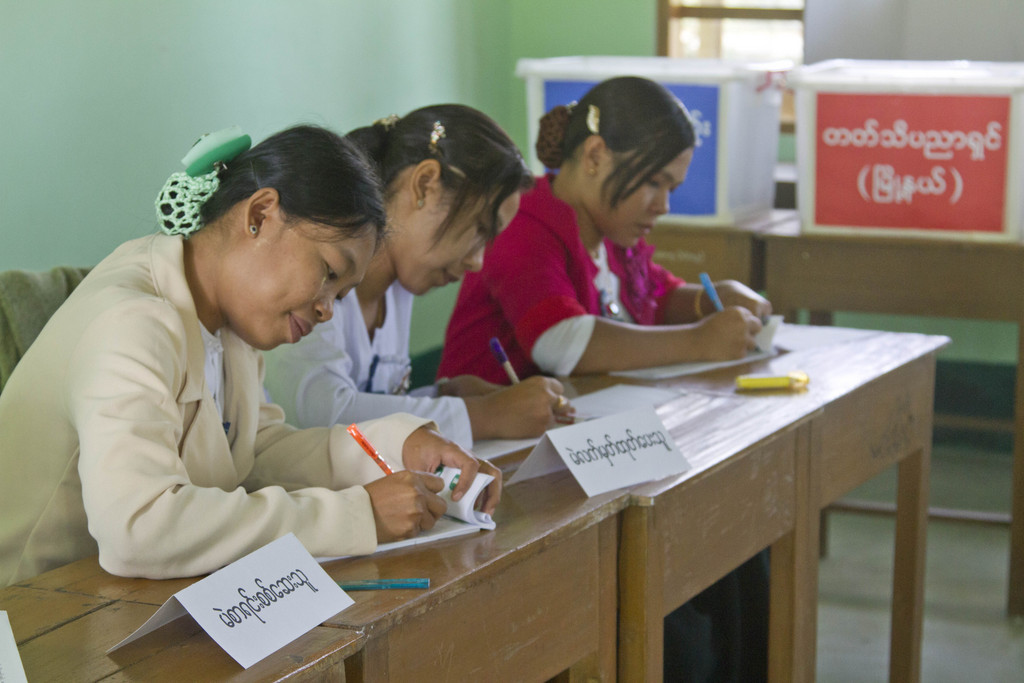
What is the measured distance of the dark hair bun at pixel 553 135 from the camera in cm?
218

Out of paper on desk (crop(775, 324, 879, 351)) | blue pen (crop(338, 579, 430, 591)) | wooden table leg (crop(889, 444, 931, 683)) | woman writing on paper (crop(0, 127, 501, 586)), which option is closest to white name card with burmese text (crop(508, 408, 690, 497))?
woman writing on paper (crop(0, 127, 501, 586))

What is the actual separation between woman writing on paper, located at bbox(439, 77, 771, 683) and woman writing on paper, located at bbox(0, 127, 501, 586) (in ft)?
2.33

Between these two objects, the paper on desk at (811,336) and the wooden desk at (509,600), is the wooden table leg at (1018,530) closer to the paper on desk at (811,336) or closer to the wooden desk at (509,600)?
the paper on desk at (811,336)

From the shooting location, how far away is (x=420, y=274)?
173 cm

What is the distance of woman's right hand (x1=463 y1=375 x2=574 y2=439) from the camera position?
155 centimetres

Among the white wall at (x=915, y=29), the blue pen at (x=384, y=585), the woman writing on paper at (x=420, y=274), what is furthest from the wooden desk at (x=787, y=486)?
the white wall at (x=915, y=29)

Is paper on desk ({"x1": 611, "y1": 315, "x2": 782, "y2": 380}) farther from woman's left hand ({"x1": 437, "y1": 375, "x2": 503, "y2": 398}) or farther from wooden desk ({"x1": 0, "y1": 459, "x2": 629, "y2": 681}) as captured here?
wooden desk ({"x1": 0, "y1": 459, "x2": 629, "y2": 681})

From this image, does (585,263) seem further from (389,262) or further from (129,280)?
(129,280)

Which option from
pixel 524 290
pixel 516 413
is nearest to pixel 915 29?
pixel 524 290

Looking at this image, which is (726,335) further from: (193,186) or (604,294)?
(193,186)

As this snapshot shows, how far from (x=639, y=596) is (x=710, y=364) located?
0.75m

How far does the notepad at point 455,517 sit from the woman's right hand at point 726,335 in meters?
0.89

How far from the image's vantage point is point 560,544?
47.3 inches

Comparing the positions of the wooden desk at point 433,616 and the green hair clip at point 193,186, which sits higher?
the green hair clip at point 193,186
